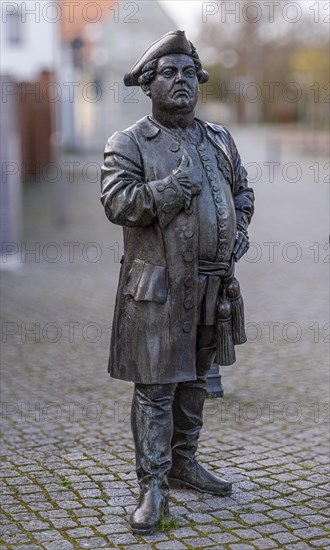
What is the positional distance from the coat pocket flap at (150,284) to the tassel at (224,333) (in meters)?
0.36

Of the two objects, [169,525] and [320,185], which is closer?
[169,525]

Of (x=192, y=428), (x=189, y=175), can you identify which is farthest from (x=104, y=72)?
(x=189, y=175)

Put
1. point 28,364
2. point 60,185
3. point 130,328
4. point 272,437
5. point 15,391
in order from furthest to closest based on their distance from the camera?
1. point 60,185
2. point 28,364
3. point 15,391
4. point 272,437
5. point 130,328

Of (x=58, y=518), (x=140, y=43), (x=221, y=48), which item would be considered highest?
(x=221, y=48)

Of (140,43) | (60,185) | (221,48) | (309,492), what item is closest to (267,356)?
(309,492)

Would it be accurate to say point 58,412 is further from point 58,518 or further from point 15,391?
point 58,518

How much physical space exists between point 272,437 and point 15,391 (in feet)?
7.47

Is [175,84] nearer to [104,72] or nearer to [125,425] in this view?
[125,425]

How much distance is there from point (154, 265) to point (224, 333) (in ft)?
1.76

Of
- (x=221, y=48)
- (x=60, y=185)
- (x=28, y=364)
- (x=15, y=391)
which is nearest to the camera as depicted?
(x=15, y=391)

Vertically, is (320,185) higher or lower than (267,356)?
higher

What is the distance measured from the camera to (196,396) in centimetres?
501

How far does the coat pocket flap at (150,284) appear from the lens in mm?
4512

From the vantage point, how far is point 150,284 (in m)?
4.52
